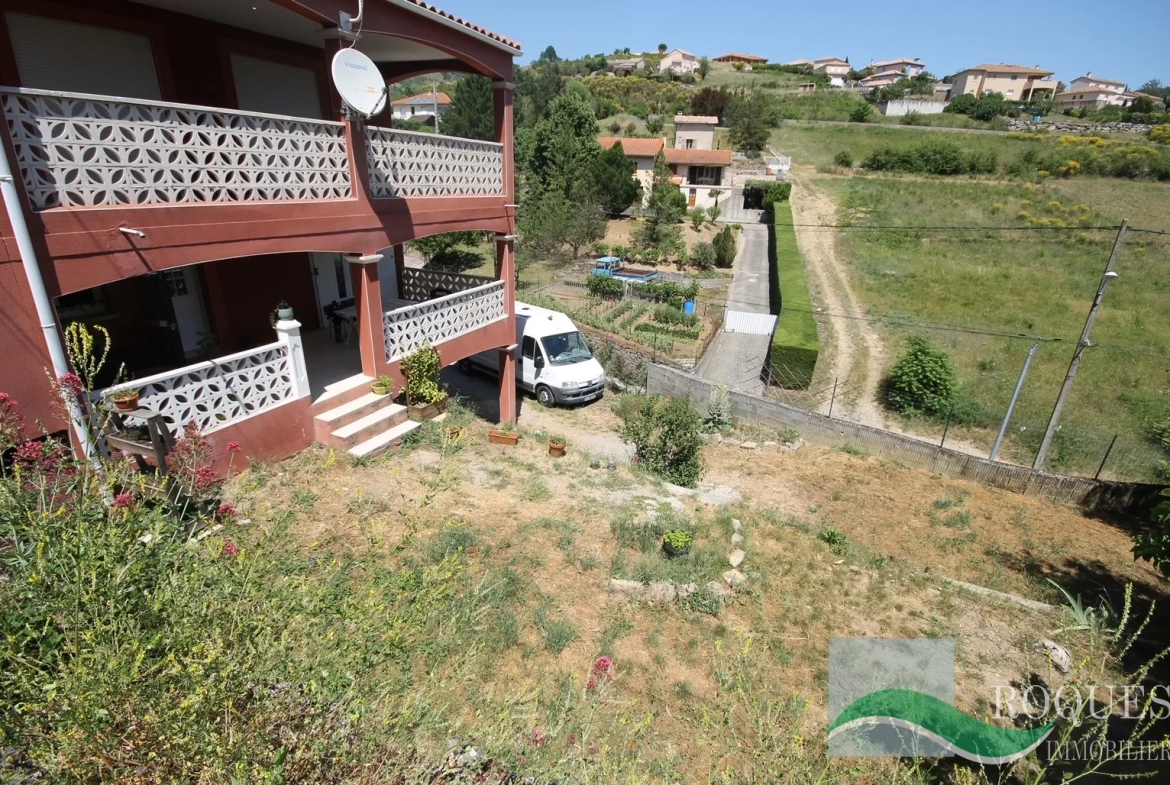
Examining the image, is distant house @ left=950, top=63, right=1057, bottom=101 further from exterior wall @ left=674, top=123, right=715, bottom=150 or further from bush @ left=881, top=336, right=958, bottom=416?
bush @ left=881, top=336, right=958, bottom=416

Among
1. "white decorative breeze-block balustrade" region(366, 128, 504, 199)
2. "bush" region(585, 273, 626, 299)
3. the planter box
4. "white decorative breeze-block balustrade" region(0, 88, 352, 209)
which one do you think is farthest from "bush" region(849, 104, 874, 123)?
"white decorative breeze-block balustrade" region(0, 88, 352, 209)

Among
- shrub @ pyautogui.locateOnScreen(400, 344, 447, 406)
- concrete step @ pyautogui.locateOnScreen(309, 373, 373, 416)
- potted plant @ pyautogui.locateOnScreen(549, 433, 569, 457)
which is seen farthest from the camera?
potted plant @ pyautogui.locateOnScreen(549, 433, 569, 457)

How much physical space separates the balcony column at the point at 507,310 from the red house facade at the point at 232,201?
5.8 inches

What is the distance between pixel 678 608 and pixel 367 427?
5157mm

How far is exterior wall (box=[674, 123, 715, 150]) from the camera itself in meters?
55.9

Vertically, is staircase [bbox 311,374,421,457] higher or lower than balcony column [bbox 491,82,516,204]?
lower

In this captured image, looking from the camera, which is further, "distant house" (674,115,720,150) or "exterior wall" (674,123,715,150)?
"exterior wall" (674,123,715,150)

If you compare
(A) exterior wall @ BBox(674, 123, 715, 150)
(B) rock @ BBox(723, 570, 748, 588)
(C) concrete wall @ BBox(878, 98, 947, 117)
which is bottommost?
(B) rock @ BBox(723, 570, 748, 588)

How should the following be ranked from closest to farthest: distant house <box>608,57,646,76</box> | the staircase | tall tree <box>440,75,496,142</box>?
the staircase, tall tree <box>440,75,496,142</box>, distant house <box>608,57,646,76</box>

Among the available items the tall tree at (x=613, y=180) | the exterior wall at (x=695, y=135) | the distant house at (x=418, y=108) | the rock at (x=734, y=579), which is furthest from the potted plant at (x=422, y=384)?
the distant house at (x=418, y=108)

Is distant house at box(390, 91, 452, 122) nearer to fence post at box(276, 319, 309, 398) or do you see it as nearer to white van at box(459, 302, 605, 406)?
white van at box(459, 302, 605, 406)

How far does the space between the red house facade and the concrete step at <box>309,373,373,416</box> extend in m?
0.04

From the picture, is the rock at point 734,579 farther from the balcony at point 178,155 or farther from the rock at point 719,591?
the balcony at point 178,155

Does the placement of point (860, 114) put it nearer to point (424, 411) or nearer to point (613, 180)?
point (613, 180)
